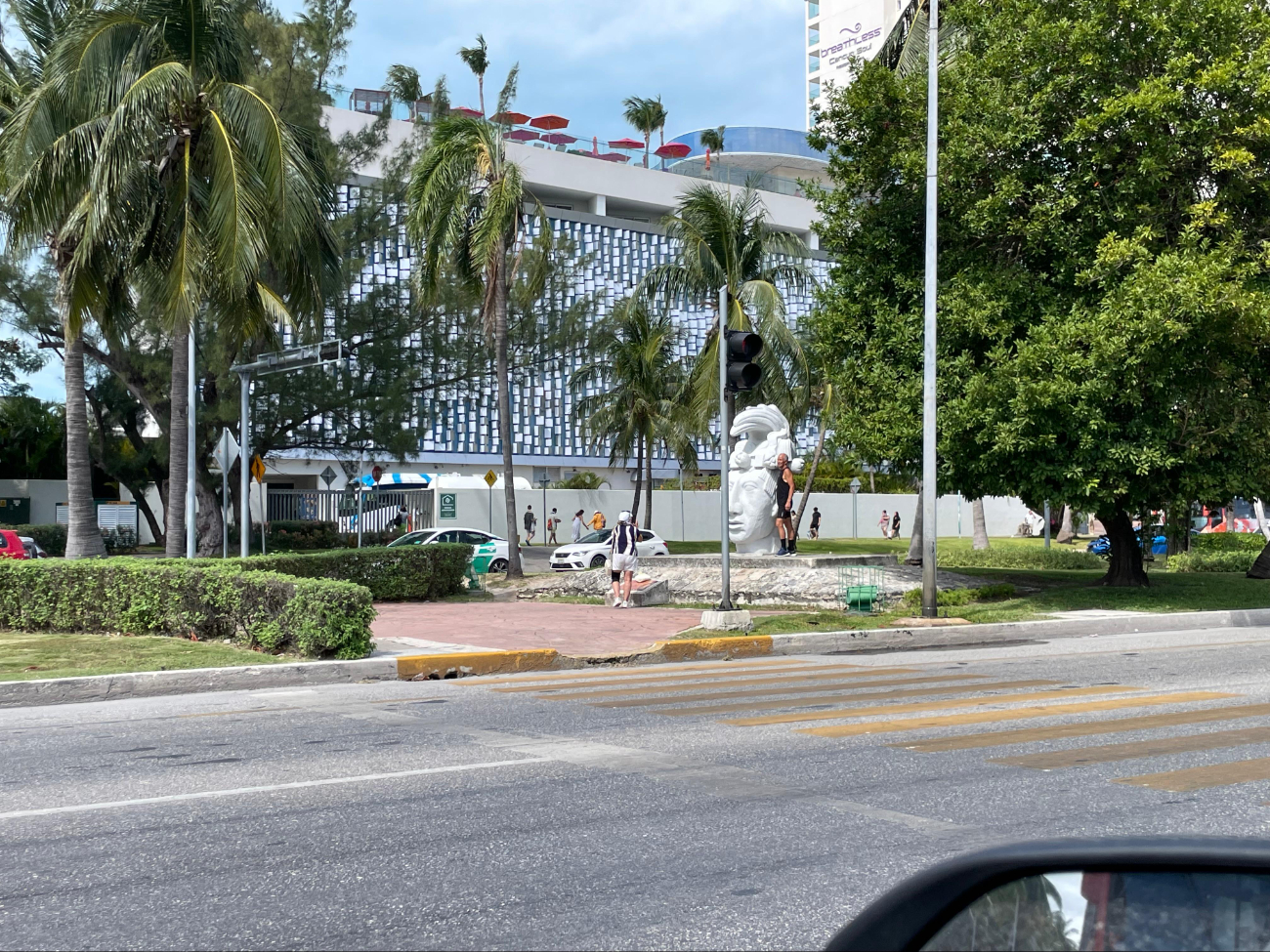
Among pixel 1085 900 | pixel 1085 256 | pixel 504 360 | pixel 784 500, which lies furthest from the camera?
pixel 504 360

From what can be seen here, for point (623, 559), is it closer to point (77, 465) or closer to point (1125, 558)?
point (77, 465)

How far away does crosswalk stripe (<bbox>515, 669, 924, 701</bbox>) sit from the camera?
436 inches

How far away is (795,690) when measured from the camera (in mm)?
11242

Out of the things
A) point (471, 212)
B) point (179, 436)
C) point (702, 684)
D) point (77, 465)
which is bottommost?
point (702, 684)

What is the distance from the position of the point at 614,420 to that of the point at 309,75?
63.4 ft

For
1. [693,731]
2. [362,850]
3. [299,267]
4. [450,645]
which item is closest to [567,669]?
[450,645]

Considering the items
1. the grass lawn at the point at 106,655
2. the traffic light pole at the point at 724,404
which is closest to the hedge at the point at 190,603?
the grass lawn at the point at 106,655

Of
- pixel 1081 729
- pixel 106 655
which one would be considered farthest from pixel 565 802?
pixel 106 655

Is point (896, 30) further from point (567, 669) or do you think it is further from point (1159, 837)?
point (1159, 837)

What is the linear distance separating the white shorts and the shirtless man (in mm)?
4445

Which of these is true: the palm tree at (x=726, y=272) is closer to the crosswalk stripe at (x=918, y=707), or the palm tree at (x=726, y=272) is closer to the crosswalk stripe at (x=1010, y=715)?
the crosswalk stripe at (x=918, y=707)

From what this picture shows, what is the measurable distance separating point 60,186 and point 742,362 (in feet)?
35.5

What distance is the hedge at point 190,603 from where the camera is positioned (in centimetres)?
1325

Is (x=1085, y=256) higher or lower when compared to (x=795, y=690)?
higher
